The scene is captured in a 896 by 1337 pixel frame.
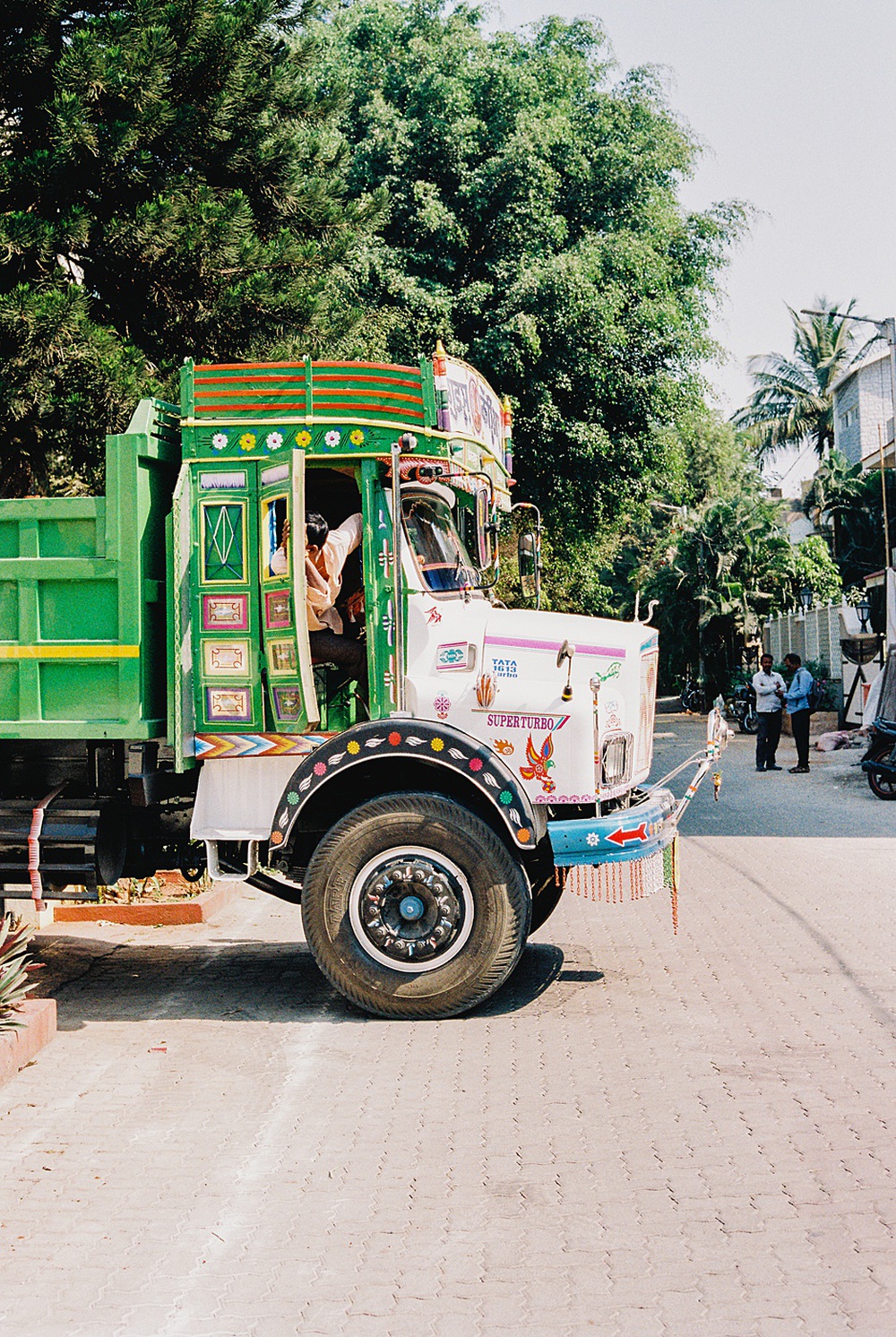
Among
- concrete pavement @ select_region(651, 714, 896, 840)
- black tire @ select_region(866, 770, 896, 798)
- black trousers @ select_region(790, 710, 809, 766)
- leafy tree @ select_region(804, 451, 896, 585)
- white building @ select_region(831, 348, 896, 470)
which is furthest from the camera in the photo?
white building @ select_region(831, 348, 896, 470)

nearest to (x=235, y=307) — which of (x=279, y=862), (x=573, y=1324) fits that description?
(x=279, y=862)

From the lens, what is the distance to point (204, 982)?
26.2 ft

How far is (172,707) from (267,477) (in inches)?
49.9

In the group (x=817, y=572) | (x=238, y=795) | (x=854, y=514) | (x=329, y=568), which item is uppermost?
(x=854, y=514)

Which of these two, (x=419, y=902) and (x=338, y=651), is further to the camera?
(x=338, y=651)

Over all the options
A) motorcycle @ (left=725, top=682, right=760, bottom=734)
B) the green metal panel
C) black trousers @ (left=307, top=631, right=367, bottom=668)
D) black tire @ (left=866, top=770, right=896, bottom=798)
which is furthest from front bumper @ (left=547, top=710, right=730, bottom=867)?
motorcycle @ (left=725, top=682, right=760, bottom=734)

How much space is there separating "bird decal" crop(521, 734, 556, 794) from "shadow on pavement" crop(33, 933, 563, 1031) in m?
1.24

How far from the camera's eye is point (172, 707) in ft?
23.3

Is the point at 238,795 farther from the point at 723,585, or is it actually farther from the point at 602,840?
the point at 723,585

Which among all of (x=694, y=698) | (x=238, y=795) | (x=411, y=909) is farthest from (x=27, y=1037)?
(x=694, y=698)

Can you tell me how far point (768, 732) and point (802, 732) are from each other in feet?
1.70

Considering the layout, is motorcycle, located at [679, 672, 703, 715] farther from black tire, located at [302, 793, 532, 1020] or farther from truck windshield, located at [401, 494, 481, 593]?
black tire, located at [302, 793, 532, 1020]

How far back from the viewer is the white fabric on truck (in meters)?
7.18

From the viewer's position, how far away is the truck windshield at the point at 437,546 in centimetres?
730
